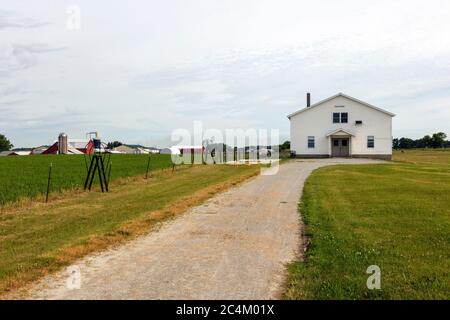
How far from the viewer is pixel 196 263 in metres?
7.69

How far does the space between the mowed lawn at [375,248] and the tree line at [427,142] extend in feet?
461

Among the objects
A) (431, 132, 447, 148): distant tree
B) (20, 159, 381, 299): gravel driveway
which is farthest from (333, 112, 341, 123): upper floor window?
(431, 132, 447, 148): distant tree

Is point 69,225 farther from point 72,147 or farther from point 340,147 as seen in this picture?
point 72,147

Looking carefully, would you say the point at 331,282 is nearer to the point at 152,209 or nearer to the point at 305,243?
the point at 305,243

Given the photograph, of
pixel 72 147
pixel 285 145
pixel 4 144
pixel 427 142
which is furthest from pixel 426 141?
pixel 4 144

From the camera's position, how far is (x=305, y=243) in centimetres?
936

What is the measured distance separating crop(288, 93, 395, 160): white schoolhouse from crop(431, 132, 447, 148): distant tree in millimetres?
98590

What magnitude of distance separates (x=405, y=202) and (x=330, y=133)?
4154 centimetres

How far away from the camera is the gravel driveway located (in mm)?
6191

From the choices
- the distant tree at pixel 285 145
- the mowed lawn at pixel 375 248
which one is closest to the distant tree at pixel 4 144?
the distant tree at pixel 285 145

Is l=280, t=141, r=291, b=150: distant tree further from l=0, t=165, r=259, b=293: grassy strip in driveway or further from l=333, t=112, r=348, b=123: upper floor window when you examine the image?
l=0, t=165, r=259, b=293: grassy strip in driveway

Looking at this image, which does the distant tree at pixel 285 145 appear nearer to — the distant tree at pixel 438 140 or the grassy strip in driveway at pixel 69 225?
the grassy strip in driveway at pixel 69 225
